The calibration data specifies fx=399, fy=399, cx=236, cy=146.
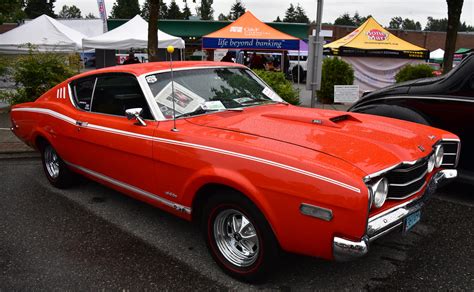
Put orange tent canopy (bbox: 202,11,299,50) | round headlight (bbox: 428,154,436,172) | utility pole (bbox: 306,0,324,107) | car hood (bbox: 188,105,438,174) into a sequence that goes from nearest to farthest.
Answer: car hood (bbox: 188,105,438,174), round headlight (bbox: 428,154,436,172), utility pole (bbox: 306,0,324,107), orange tent canopy (bbox: 202,11,299,50)

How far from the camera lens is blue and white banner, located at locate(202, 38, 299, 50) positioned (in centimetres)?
1417

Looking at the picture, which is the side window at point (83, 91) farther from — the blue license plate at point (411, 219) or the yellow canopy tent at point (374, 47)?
the yellow canopy tent at point (374, 47)

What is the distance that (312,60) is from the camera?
6.38m

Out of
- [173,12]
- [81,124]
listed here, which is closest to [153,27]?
[81,124]

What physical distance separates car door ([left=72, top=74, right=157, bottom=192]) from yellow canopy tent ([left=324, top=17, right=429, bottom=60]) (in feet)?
37.2

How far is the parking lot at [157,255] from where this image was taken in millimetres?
2932

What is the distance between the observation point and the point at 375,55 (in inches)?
564

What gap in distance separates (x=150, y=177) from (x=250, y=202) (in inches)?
43.3

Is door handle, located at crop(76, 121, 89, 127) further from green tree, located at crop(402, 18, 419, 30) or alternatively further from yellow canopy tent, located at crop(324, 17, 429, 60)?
green tree, located at crop(402, 18, 419, 30)

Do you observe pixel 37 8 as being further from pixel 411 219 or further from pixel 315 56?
pixel 411 219

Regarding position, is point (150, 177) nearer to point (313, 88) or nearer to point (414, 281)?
point (414, 281)

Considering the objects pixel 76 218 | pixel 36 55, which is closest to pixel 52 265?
pixel 76 218

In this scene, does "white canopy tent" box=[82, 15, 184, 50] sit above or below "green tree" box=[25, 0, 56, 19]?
below

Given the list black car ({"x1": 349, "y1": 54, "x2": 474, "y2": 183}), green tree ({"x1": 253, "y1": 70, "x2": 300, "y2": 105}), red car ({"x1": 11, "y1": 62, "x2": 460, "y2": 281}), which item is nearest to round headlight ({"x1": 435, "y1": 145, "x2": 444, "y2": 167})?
red car ({"x1": 11, "y1": 62, "x2": 460, "y2": 281})
